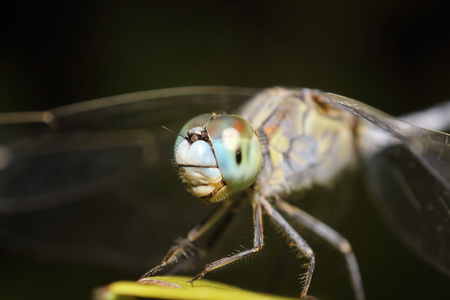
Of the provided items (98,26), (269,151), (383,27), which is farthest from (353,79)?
(98,26)

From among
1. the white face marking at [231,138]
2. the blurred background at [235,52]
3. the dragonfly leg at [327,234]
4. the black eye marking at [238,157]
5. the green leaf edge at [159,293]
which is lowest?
the dragonfly leg at [327,234]

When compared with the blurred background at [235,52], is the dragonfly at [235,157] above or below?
below

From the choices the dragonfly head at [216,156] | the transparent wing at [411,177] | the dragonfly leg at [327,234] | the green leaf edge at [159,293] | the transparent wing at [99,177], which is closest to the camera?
the green leaf edge at [159,293]

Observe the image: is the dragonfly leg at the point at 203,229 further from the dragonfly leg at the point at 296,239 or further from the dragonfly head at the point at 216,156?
the dragonfly head at the point at 216,156

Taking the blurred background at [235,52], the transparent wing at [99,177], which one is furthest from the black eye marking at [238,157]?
the blurred background at [235,52]

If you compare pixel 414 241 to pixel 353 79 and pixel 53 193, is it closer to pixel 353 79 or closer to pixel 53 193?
pixel 353 79

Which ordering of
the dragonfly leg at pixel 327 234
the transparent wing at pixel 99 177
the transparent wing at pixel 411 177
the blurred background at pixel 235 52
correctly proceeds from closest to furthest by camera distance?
the transparent wing at pixel 411 177
the dragonfly leg at pixel 327 234
the transparent wing at pixel 99 177
the blurred background at pixel 235 52

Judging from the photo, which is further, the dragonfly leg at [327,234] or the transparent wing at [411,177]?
the dragonfly leg at [327,234]
